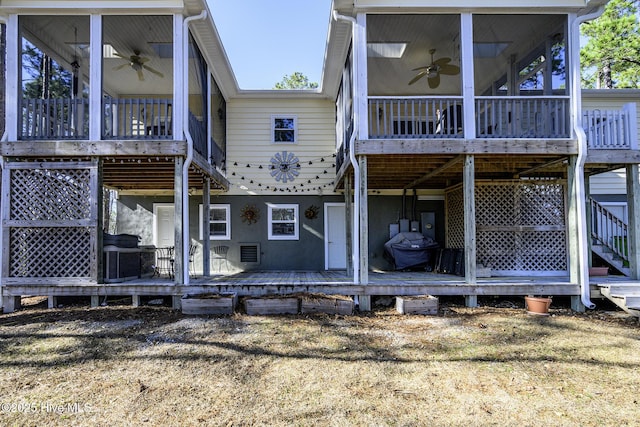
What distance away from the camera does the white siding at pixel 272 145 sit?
10133mm

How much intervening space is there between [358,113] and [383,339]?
3.71m

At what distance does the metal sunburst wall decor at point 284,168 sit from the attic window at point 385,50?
3.35 meters

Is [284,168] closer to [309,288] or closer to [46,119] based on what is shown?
[309,288]

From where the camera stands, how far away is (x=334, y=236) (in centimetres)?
1020

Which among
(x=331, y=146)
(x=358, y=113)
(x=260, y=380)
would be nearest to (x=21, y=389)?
(x=260, y=380)

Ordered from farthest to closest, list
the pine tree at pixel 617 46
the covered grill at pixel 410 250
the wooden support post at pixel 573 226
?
the pine tree at pixel 617 46
the covered grill at pixel 410 250
the wooden support post at pixel 573 226

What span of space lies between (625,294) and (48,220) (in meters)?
9.66

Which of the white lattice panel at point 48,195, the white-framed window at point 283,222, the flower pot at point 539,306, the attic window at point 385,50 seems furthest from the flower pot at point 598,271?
the white lattice panel at point 48,195

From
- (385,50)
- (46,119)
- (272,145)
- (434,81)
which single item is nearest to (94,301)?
(46,119)

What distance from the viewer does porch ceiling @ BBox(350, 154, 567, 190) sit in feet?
22.7

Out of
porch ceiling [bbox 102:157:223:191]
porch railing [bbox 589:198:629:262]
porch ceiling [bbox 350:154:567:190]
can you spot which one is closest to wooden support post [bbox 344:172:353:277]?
porch ceiling [bbox 350:154:567:190]

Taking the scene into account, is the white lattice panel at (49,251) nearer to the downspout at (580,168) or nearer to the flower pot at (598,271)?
the downspout at (580,168)

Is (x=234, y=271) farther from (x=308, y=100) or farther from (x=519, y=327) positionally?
(x=519, y=327)

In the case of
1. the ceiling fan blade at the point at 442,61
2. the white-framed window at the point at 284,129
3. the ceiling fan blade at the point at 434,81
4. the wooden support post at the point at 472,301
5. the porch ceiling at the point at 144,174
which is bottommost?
the wooden support post at the point at 472,301
